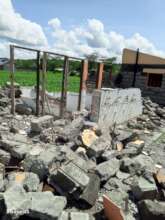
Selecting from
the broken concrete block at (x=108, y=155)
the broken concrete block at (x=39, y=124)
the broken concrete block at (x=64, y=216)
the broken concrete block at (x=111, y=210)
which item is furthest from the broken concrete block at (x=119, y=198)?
the broken concrete block at (x=39, y=124)

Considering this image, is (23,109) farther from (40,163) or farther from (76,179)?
(76,179)

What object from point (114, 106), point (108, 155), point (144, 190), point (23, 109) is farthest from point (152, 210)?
point (23, 109)

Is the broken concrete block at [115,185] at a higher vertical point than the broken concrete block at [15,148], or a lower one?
lower

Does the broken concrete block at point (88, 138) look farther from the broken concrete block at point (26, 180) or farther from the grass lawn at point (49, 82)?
the grass lawn at point (49, 82)

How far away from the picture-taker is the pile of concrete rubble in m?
3.47

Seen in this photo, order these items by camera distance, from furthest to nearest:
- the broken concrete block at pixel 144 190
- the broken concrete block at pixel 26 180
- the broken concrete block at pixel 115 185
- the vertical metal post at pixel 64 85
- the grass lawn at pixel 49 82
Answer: the grass lawn at pixel 49 82 → the vertical metal post at pixel 64 85 → the broken concrete block at pixel 115 185 → the broken concrete block at pixel 144 190 → the broken concrete block at pixel 26 180

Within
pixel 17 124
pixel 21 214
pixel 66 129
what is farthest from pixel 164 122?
pixel 21 214

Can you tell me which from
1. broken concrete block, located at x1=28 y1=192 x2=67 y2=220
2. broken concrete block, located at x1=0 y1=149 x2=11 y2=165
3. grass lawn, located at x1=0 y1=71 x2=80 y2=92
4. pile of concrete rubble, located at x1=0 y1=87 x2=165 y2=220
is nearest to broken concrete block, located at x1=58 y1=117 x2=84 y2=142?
pile of concrete rubble, located at x1=0 y1=87 x2=165 y2=220

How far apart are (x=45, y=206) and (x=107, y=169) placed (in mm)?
1761

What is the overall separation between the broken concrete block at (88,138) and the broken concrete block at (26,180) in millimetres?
1989

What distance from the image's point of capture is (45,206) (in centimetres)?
336

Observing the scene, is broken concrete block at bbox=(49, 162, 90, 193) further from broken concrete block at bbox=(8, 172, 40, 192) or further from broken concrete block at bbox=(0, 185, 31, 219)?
broken concrete block at bbox=(0, 185, 31, 219)

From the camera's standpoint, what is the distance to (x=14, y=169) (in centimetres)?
472

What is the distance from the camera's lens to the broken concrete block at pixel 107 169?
4.65 metres
